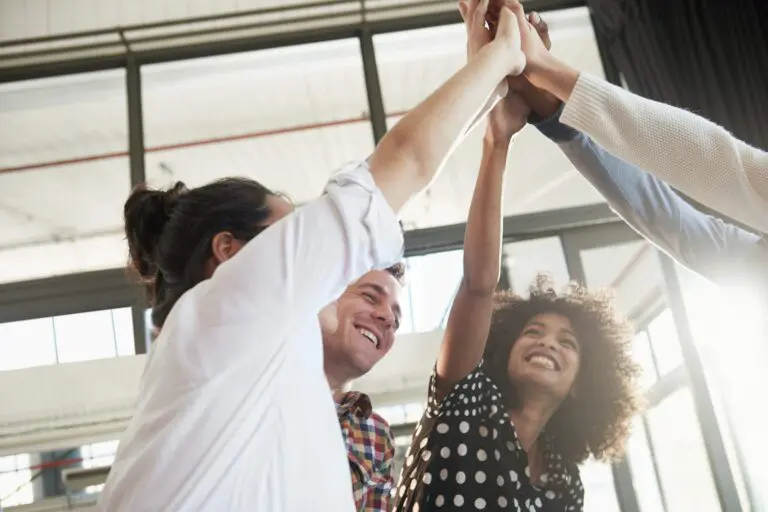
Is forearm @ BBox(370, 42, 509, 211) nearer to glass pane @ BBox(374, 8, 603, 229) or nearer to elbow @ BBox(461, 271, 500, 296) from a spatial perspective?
elbow @ BBox(461, 271, 500, 296)

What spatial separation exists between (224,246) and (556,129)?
2.28ft

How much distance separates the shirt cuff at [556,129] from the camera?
1235 mm

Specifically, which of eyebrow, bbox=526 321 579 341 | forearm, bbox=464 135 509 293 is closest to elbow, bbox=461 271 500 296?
forearm, bbox=464 135 509 293

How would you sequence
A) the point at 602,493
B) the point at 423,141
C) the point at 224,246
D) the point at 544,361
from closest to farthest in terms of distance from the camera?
the point at 423,141 < the point at 224,246 < the point at 544,361 < the point at 602,493

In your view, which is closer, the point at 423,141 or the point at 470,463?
the point at 423,141

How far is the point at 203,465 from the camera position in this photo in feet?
1.90

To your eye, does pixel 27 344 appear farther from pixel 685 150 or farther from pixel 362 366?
pixel 685 150

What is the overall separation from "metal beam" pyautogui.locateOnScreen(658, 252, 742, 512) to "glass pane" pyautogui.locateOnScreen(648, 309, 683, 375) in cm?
2

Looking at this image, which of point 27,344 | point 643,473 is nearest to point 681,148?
point 643,473

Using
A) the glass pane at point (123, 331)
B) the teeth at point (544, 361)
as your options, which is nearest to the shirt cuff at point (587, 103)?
the teeth at point (544, 361)

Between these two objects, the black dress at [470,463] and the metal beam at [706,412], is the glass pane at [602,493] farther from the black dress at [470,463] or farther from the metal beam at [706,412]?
the black dress at [470,463]

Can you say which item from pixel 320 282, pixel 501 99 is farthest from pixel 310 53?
pixel 320 282

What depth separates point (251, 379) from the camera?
23.5 inches

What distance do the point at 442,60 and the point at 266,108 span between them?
713 millimetres
